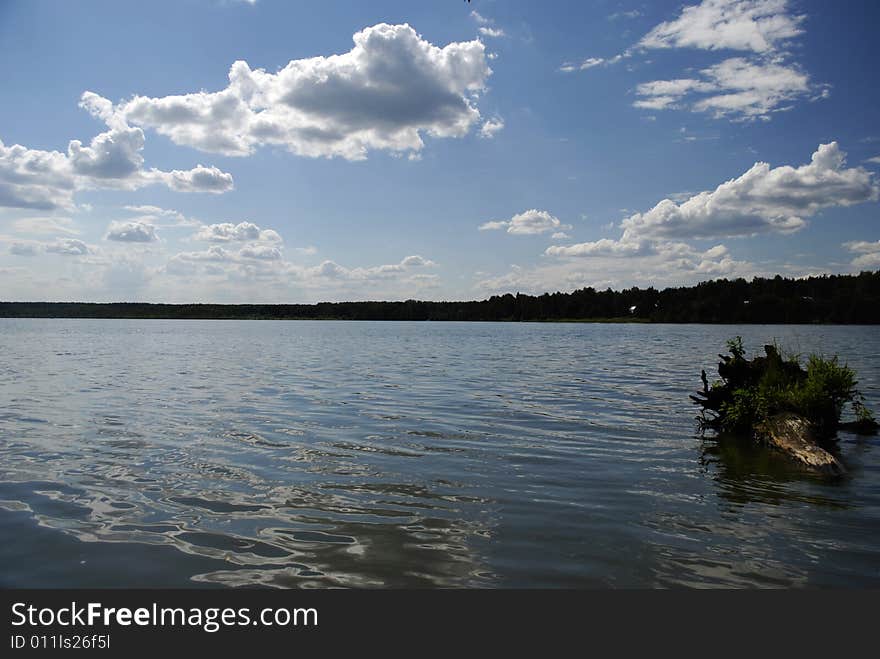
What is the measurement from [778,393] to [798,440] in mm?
2626

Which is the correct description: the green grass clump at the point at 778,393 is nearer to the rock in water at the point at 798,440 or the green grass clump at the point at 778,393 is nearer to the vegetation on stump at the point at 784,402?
the vegetation on stump at the point at 784,402

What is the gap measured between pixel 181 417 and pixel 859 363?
1689 inches

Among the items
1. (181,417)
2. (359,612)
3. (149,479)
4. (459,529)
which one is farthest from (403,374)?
(359,612)

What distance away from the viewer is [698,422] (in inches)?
728

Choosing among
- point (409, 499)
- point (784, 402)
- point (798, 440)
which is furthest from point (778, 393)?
point (409, 499)

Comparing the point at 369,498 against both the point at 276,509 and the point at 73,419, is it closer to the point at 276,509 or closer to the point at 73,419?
the point at 276,509

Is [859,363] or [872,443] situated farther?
[859,363]

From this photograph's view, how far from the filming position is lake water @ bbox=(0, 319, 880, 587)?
7.12m

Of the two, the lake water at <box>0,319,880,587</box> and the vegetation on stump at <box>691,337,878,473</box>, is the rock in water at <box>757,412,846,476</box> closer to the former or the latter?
the vegetation on stump at <box>691,337,878,473</box>

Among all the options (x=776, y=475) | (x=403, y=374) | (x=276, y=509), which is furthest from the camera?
(x=403, y=374)

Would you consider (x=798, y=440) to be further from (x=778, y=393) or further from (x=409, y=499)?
(x=409, y=499)

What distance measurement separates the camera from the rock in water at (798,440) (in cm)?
1257

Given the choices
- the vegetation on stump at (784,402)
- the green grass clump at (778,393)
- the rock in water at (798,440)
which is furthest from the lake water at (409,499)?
the green grass clump at (778,393)

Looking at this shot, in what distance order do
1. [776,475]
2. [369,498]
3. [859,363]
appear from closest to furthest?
1. [369,498]
2. [776,475]
3. [859,363]
